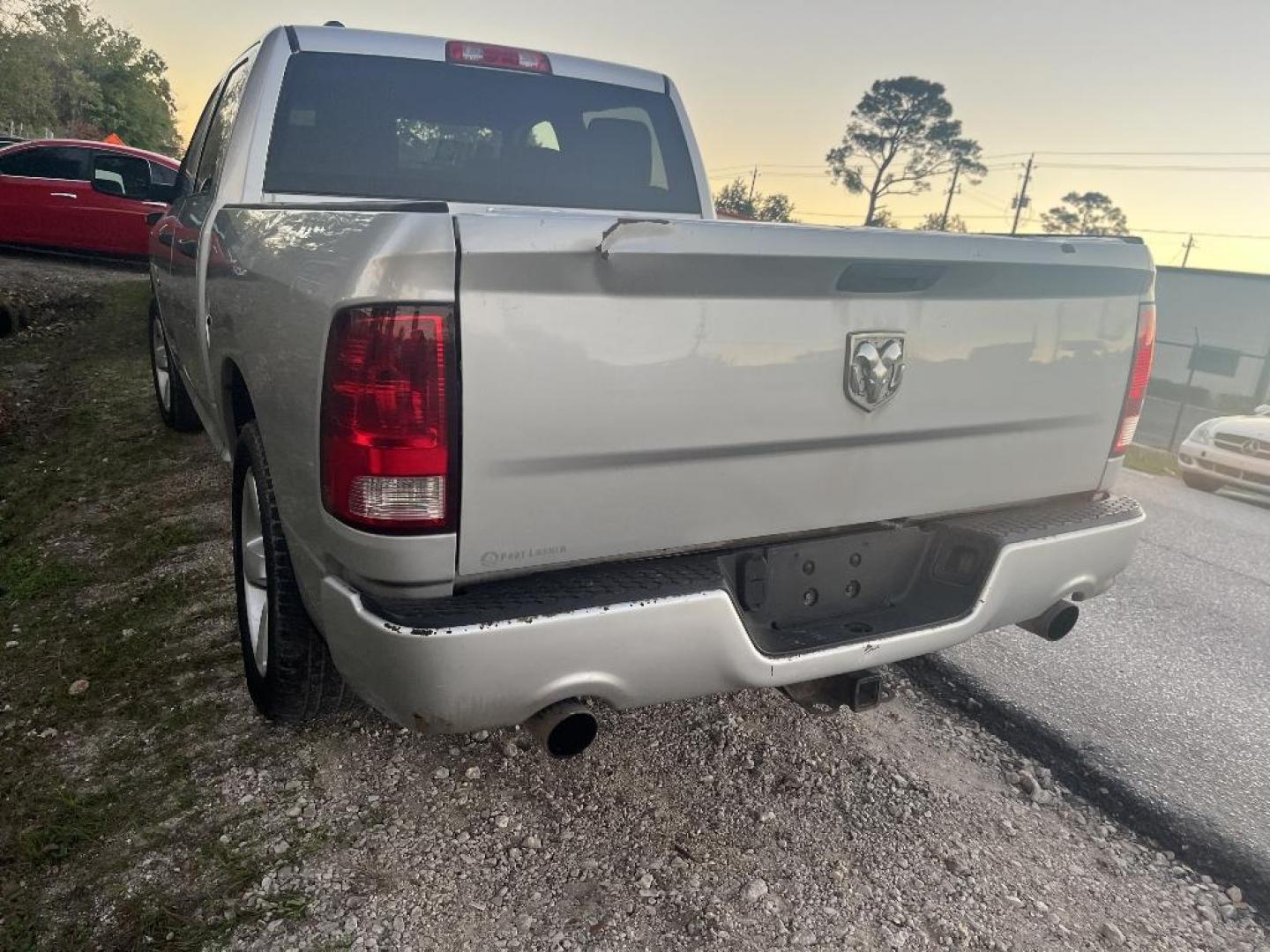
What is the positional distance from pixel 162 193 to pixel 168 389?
1.66 m

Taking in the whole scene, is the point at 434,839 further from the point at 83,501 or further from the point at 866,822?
the point at 83,501

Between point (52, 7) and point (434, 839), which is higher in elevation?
point (52, 7)

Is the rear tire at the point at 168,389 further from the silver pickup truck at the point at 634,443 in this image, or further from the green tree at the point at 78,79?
the green tree at the point at 78,79

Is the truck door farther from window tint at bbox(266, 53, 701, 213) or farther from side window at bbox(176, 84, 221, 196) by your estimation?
window tint at bbox(266, 53, 701, 213)

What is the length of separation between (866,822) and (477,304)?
6.03ft

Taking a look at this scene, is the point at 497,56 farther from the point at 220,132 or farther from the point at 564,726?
the point at 564,726

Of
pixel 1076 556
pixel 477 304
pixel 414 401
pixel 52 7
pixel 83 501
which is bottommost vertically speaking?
pixel 83 501

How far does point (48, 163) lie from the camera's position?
11641mm

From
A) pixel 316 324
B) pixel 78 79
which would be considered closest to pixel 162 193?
pixel 316 324

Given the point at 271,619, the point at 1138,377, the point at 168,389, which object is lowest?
the point at 168,389

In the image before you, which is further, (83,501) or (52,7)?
(52,7)

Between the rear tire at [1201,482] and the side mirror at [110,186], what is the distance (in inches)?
Result: 352

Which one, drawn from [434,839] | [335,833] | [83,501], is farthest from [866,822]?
[83,501]

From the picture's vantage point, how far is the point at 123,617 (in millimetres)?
3689
